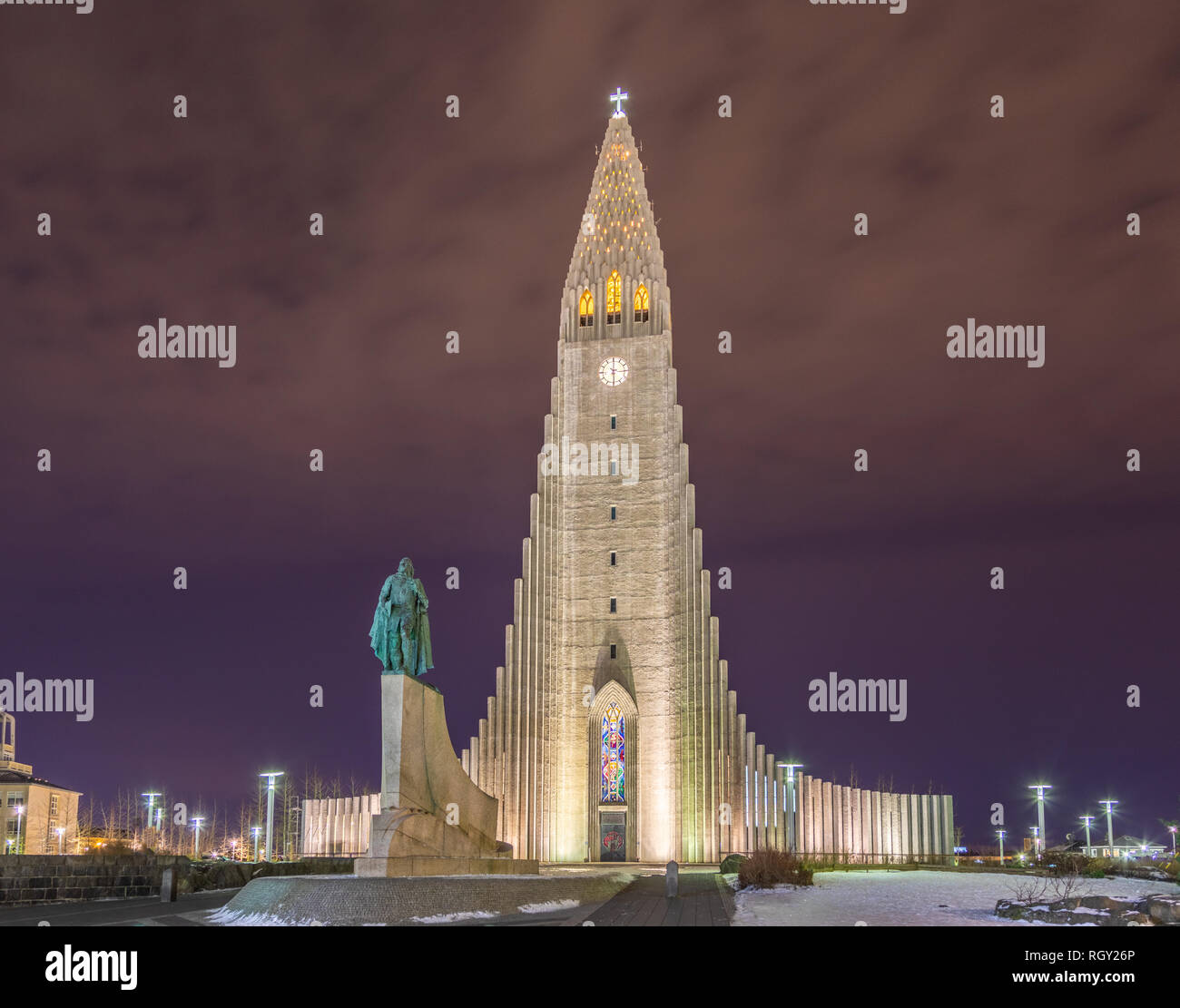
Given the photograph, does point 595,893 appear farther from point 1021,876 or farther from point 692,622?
point 692,622

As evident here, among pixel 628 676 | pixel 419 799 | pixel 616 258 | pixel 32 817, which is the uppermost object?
pixel 616 258

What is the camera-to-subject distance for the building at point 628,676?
1769 inches

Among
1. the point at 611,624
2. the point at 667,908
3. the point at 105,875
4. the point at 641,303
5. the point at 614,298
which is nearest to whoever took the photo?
the point at 667,908

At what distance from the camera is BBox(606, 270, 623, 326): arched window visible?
50375 millimetres

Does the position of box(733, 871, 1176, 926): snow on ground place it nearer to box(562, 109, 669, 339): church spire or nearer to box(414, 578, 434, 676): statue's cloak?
box(414, 578, 434, 676): statue's cloak

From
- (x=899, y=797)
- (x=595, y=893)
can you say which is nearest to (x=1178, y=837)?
(x=899, y=797)

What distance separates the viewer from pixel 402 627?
23.2 meters

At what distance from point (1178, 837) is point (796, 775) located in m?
51.8

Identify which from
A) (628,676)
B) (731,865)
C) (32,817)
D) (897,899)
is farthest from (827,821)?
(32,817)

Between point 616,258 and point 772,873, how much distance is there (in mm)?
32636

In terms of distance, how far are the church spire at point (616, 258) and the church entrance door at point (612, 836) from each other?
19877 mm

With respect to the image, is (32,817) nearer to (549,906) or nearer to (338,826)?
(338,826)
